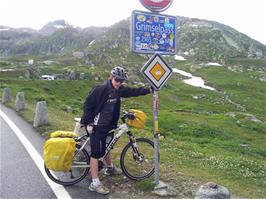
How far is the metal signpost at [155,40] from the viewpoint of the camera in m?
9.31

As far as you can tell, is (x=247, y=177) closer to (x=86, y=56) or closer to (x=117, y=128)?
(x=117, y=128)

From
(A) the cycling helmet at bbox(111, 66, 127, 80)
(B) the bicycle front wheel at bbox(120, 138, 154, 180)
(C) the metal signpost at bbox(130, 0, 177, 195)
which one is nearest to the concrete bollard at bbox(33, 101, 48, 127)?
(B) the bicycle front wheel at bbox(120, 138, 154, 180)

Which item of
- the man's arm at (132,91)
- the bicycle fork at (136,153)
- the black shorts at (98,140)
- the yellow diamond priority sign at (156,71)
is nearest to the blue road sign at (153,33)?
the yellow diamond priority sign at (156,71)

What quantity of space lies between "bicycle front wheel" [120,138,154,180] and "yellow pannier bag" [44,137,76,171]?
58.1 inches

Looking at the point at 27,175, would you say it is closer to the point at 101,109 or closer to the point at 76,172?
the point at 76,172

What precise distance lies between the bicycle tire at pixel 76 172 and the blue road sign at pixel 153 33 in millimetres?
3055

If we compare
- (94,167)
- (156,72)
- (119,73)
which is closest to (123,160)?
(94,167)

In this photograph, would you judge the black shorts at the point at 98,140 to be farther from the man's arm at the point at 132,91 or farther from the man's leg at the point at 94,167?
the man's arm at the point at 132,91

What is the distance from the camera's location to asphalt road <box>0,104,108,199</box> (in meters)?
9.20

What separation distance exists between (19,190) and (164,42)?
197 inches

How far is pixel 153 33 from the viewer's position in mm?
9531

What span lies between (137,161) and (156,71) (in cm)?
263

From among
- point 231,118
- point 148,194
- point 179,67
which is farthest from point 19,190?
point 179,67

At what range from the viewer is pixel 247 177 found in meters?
12.1
